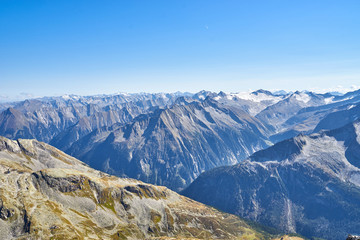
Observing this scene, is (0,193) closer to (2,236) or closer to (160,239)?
(2,236)

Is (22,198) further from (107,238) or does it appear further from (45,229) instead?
(107,238)

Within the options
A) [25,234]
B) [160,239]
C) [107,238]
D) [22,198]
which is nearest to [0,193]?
[22,198]

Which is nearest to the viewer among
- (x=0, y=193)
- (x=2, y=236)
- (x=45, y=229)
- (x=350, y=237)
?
(x=350, y=237)

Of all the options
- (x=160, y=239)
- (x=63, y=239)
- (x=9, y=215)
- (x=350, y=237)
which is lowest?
(x=160, y=239)

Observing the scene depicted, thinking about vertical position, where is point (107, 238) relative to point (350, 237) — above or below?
below

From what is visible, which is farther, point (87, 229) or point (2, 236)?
point (87, 229)

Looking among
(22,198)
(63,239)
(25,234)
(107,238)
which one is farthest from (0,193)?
(107,238)

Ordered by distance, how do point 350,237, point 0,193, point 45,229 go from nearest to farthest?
point 350,237
point 45,229
point 0,193

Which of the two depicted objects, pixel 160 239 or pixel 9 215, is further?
pixel 160 239

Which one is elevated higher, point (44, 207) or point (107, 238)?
point (44, 207)
